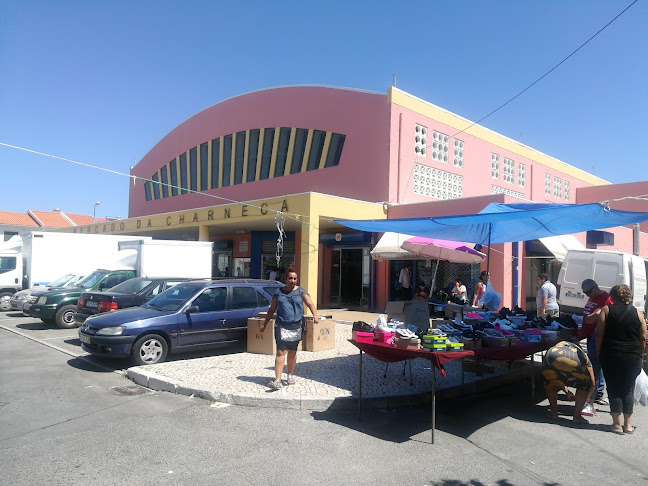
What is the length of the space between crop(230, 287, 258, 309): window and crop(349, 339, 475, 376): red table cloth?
4.18m

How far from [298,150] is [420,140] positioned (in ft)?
18.0

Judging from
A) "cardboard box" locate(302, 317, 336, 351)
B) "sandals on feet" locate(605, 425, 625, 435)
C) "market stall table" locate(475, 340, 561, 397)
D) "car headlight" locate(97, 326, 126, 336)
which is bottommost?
"sandals on feet" locate(605, 425, 625, 435)

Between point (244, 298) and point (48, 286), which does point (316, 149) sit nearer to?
point (48, 286)

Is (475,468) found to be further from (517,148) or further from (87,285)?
(517,148)

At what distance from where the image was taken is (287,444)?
15.7 ft

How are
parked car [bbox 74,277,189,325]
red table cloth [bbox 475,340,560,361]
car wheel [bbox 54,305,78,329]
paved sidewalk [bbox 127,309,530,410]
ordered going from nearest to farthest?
red table cloth [bbox 475,340,560,361], paved sidewalk [bbox 127,309,530,410], parked car [bbox 74,277,189,325], car wheel [bbox 54,305,78,329]

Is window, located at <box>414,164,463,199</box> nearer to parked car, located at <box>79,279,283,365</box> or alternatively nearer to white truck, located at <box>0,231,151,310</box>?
white truck, located at <box>0,231,151,310</box>

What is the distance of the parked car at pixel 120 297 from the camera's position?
34.4ft

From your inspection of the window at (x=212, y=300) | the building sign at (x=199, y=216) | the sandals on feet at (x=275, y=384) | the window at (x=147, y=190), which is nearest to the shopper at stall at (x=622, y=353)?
the sandals on feet at (x=275, y=384)

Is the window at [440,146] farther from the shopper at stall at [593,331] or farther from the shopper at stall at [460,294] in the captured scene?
the shopper at stall at [593,331]

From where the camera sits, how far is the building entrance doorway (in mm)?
18250

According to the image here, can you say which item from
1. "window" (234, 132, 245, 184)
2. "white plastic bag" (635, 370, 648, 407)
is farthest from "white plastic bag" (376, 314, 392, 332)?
"window" (234, 132, 245, 184)

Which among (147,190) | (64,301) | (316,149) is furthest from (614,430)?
(147,190)

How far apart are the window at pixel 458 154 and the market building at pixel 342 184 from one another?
46 mm
